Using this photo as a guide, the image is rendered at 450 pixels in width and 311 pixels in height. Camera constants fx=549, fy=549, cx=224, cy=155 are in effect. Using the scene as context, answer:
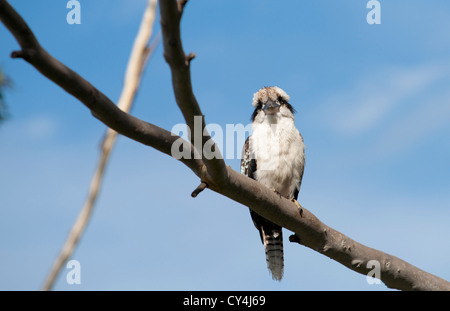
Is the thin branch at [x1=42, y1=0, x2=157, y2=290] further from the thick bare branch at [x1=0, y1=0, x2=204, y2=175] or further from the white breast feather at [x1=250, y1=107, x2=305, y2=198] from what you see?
the white breast feather at [x1=250, y1=107, x2=305, y2=198]

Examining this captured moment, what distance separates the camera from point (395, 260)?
158 inches

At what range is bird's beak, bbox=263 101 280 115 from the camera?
479 centimetres

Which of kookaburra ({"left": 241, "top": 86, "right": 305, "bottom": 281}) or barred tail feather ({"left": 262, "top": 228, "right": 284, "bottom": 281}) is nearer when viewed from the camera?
kookaburra ({"left": 241, "top": 86, "right": 305, "bottom": 281})

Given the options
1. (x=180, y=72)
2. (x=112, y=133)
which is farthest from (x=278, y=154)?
(x=180, y=72)

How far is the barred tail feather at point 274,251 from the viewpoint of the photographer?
4.81 m

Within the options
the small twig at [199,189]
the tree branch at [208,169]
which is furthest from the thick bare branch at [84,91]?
the small twig at [199,189]

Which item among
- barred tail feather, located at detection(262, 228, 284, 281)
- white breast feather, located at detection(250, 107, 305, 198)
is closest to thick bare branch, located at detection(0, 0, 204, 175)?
white breast feather, located at detection(250, 107, 305, 198)

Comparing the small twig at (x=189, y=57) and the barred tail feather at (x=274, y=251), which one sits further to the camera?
the barred tail feather at (x=274, y=251)

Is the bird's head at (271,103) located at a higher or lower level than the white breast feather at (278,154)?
higher

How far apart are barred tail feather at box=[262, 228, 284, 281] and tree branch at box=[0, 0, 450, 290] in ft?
3.25

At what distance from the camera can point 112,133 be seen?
8.30ft

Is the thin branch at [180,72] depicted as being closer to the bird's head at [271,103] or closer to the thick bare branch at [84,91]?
the thick bare branch at [84,91]

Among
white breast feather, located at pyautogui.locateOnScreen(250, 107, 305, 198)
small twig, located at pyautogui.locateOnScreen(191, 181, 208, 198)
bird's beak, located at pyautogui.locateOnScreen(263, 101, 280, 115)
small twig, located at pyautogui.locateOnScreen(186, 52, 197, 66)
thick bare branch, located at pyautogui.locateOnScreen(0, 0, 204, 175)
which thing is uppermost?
bird's beak, located at pyautogui.locateOnScreen(263, 101, 280, 115)
